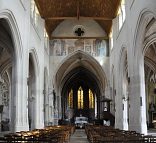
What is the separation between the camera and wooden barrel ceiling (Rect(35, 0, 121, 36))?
27.3m

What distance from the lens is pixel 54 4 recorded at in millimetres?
27922

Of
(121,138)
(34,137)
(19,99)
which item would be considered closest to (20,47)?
(19,99)

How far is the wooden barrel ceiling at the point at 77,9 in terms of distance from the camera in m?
27.3

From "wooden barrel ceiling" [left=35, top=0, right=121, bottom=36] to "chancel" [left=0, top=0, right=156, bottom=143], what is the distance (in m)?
0.09

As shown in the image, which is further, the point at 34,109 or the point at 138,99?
the point at 34,109

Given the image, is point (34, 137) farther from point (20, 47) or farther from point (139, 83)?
point (20, 47)

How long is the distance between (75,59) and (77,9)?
352 inches

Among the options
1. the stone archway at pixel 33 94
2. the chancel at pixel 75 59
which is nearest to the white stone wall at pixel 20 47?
the chancel at pixel 75 59

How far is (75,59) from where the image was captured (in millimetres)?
37000

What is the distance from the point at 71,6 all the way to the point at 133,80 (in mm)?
13082

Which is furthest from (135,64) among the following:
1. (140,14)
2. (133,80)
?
(140,14)

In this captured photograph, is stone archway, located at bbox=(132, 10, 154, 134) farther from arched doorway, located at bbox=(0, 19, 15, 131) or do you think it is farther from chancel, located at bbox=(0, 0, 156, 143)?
arched doorway, located at bbox=(0, 19, 15, 131)

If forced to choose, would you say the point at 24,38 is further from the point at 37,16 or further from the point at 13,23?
the point at 37,16

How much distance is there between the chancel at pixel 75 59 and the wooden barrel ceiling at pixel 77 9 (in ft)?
0.30
